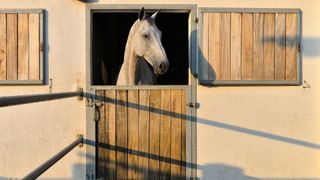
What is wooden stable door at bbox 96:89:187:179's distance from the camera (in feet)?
9.64

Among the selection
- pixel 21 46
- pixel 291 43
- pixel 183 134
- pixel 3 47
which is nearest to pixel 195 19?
pixel 291 43

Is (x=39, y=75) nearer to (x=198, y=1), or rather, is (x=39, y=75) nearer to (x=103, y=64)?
(x=103, y=64)

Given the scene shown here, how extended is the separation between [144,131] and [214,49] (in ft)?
2.73

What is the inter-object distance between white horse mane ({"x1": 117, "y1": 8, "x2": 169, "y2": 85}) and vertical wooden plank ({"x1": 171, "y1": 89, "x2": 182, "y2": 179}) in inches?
9.5

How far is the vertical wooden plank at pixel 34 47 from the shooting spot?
294 centimetres

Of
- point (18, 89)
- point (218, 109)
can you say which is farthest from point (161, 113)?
point (18, 89)

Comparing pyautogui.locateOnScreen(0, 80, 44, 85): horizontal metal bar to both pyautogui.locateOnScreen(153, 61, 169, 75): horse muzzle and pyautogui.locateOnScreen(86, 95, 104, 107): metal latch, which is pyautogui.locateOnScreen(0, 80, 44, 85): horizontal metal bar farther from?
pyautogui.locateOnScreen(153, 61, 169, 75): horse muzzle

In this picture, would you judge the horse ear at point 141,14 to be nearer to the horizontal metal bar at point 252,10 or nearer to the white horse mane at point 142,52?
the white horse mane at point 142,52

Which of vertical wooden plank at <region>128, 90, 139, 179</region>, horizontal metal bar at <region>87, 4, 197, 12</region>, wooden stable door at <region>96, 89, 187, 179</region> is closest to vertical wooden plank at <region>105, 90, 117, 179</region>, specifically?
wooden stable door at <region>96, 89, 187, 179</region>

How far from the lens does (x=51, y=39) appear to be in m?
2.96

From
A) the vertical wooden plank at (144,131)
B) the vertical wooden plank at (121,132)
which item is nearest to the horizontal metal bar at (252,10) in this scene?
the vertical wooden plank at (144,131)

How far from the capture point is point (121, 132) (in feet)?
9.69

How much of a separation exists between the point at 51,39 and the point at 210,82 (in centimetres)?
127

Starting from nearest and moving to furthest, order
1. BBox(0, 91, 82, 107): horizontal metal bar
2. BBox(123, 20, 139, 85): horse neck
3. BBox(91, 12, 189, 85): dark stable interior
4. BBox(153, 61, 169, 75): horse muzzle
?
BBox(0, 91, 82, 107): horizontal metal bar < BBox(153, 61, 169, 75): horse muzzle < BBox(123, 20, 139, 85): horse neck < BBox(91, 12, 189, 85): dark stable interior
